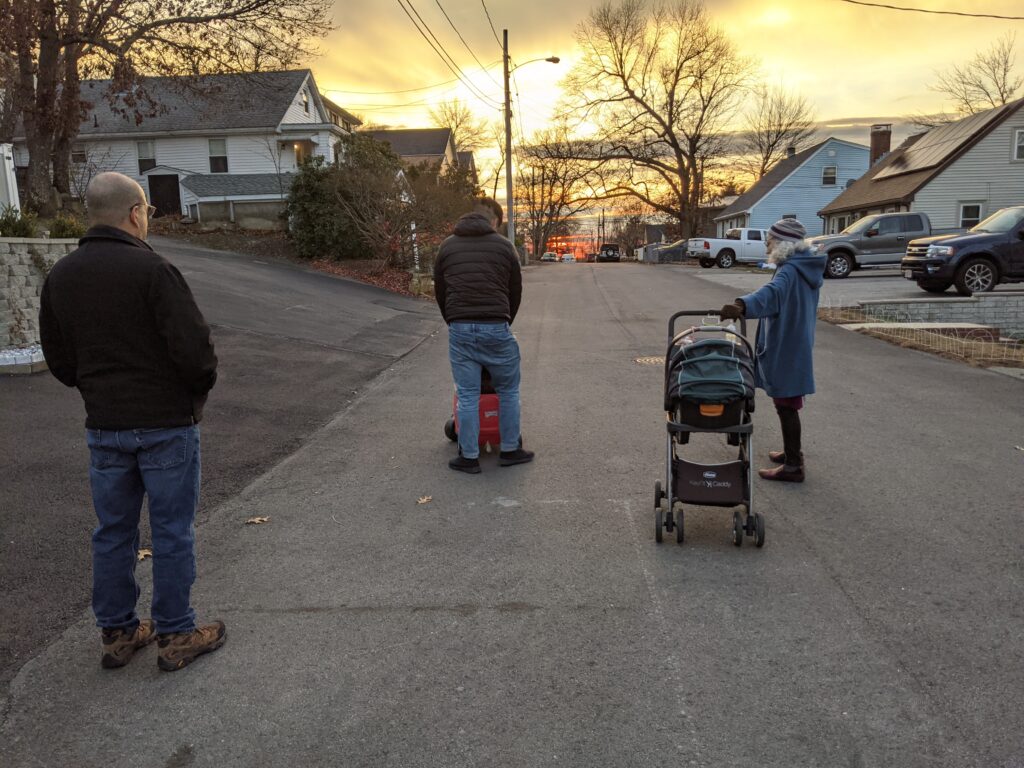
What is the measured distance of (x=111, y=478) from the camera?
3408 millimetres

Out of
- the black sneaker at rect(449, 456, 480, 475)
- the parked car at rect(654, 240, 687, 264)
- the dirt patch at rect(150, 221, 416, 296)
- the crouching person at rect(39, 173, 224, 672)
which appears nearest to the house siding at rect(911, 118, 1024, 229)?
the dirt patch at rect(150, 221, 416, 296)

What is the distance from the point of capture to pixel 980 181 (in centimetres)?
3650

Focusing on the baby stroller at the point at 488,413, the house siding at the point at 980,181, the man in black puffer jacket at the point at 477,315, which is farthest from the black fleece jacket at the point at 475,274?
the house siding at the point at 980,181

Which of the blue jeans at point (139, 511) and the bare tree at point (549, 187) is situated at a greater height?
the bare tree at point (549, 187)

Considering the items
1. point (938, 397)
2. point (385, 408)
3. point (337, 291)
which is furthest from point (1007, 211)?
point (385, 408)

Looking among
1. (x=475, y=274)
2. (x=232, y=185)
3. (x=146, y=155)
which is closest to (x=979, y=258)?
(x=475, y=274)

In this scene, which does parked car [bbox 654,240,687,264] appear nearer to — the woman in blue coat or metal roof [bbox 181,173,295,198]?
metal roof [bbox 181,173,295,198]

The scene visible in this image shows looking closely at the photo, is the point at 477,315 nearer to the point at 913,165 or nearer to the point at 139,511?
the point at 139,511

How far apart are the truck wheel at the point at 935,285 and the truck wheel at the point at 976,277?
32cm

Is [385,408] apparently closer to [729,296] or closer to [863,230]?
[729,296]

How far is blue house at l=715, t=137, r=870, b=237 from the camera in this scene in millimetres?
54812

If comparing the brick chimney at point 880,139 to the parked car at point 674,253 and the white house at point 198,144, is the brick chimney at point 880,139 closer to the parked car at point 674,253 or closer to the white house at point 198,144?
the parked car at point 674,253

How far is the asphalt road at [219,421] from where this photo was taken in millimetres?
4312

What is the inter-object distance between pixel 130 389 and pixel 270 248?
25690 mm
